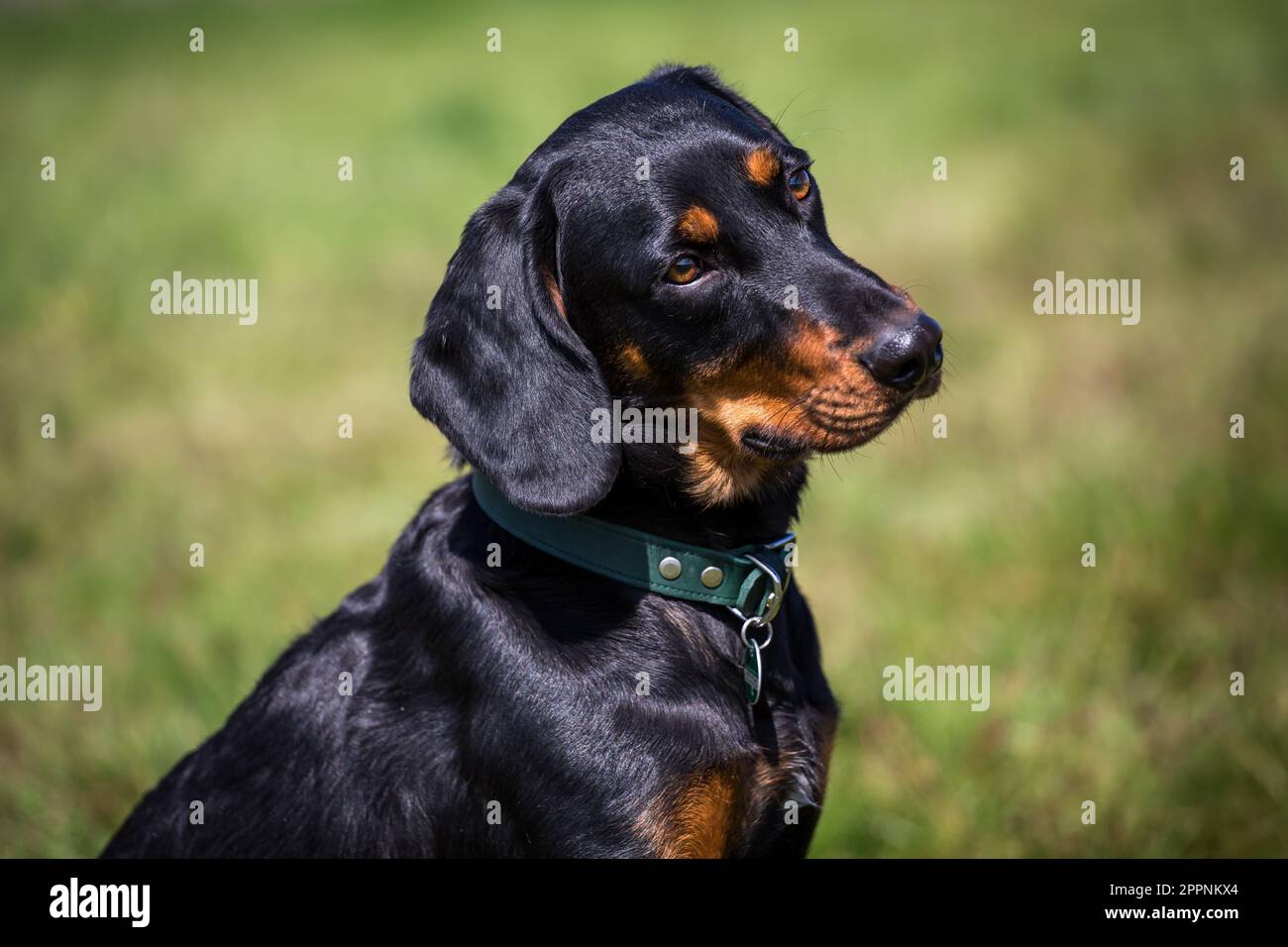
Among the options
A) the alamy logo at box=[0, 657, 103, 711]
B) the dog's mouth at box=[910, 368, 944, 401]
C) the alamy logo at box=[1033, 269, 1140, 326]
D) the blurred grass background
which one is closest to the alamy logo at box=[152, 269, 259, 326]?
the blurred grass background

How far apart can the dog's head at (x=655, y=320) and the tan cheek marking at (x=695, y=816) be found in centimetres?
68

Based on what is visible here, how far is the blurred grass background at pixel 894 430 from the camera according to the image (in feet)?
15.3

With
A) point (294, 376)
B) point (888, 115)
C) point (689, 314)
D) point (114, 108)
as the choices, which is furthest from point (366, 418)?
point (114, 108)

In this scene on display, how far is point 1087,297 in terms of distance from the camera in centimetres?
864

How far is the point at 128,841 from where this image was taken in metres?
3.35

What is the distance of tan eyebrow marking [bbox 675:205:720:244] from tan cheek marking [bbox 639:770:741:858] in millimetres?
1234

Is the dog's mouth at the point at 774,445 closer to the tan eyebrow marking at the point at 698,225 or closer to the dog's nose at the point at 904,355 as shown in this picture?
the dog's nose at the point at 904,355

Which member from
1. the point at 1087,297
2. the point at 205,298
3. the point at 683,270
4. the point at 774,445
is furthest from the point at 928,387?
the point at 205,298

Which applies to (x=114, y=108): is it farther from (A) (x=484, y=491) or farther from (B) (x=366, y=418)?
(A) (x=484, y=491)

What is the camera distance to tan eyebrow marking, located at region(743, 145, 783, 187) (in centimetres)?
304

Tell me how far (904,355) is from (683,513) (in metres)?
0.67

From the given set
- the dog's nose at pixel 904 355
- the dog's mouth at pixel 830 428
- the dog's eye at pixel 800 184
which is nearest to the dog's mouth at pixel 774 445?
the dog's mouth at pixel 830 428

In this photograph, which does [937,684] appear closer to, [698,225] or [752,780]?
[752,780]
